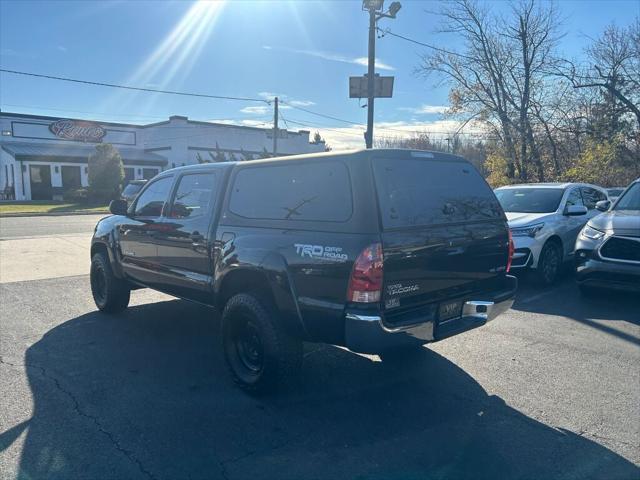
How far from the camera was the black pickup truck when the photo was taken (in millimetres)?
3342

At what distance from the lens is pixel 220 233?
4.40m

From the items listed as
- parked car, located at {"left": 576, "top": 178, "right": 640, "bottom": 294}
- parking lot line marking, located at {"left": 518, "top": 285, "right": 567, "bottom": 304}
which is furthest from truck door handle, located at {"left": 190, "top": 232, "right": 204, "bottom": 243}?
parked car, located at {"left": 576, "top": 178, "right": 640, "bottom": 294}

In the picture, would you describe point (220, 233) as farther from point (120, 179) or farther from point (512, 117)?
point (120, 179)

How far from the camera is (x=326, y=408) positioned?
148 inches

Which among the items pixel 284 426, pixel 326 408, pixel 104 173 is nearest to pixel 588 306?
pixel 326 408

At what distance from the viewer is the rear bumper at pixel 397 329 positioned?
326 centimetres

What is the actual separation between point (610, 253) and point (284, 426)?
5251mm

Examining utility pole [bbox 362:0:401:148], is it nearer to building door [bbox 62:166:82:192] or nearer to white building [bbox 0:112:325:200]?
white building [bbox 0:112:325:200]

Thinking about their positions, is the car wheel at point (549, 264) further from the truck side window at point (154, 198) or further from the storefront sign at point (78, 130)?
the storefront sign at point (78, 130)

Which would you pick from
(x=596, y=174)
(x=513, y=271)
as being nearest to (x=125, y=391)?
(x=513, y=271)

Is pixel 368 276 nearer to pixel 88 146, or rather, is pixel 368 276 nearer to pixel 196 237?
pixel 196 237

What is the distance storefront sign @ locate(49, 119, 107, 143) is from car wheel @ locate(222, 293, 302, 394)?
43532mm

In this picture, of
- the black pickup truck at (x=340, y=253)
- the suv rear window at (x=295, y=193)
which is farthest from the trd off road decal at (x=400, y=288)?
the suv rear window at (x=295, y=193)

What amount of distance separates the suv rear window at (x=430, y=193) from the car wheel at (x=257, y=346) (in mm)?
1189
